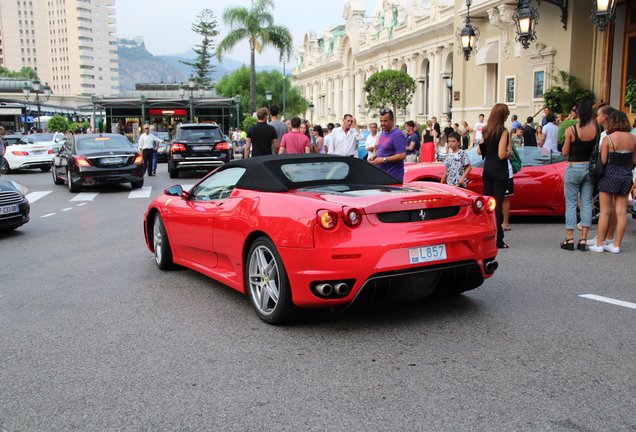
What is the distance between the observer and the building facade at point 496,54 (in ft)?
65.8

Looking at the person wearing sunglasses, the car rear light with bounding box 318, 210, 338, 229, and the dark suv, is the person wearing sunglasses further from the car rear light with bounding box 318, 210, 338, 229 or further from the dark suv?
the dark suv

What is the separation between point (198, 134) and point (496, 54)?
1291 cm

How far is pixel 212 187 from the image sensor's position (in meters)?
6.63

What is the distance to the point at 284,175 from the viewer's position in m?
5.83

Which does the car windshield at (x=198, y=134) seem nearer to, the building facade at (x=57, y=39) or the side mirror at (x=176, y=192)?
the side mirror at (x=176, y=192)

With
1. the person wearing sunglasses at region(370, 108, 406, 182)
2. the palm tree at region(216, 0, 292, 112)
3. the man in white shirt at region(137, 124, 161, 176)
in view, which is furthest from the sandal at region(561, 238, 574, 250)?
the palm tree at region(216, 0, 292, 112)

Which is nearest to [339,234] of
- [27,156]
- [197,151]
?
[197,151]

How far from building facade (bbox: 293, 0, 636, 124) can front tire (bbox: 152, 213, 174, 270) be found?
54.1ft

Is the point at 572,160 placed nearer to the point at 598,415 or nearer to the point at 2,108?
the point at 598,415

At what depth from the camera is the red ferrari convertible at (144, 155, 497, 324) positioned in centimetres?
488

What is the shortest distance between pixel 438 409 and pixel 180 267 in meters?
4.69

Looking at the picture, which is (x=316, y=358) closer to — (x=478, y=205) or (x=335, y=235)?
(x=335, y=235)

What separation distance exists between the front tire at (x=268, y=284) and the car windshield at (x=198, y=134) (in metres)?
16.8

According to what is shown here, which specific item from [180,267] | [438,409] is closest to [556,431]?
[438,409]
